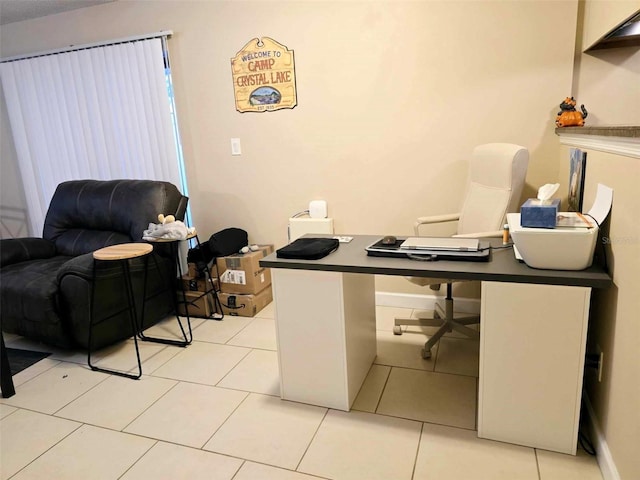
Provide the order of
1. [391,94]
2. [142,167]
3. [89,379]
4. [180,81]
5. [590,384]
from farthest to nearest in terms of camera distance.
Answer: [142,167] < [180,81] < [391,94] < [89,379] < [590,384]

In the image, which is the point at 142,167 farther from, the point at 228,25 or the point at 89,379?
the point at 89,379

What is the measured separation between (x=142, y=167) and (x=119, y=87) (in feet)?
2.26

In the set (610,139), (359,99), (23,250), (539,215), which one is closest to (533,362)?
(539,215)

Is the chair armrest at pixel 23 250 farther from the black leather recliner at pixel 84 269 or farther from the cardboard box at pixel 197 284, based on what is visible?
the cardboard box at pixel 197 284

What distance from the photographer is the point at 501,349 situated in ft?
5.42

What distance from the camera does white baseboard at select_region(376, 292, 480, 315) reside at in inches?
119

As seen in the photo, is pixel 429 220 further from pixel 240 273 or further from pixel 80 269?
pixel 80 269

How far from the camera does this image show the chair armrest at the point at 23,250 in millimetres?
3057

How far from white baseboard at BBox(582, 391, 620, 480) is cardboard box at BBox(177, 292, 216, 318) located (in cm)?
242

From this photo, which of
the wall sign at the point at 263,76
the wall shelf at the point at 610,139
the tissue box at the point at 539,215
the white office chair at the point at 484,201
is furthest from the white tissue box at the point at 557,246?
the wall sign at the point at 263,76

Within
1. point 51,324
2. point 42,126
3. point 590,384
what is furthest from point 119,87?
point 590,384

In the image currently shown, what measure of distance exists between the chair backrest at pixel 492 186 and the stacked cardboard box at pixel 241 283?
149 centimetres

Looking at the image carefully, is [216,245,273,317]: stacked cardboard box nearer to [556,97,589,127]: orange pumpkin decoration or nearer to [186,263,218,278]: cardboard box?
[186,263,218,278]: cardboard box

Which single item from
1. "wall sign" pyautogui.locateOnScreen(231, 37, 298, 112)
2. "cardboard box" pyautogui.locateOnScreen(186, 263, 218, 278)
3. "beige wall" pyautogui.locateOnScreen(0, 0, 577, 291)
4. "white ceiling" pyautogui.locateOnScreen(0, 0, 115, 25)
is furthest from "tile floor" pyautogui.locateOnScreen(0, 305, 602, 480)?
"white ceiling" pyautogui.locateOnScreen(0, 0, 115, 25)
